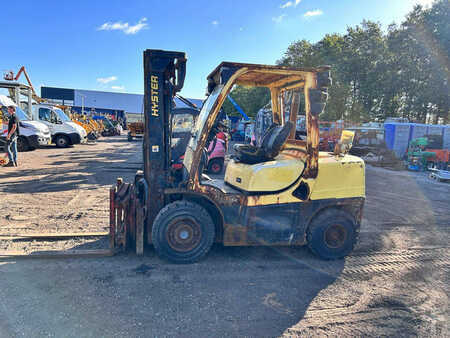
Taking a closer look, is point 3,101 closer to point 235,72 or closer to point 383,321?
point 235,72

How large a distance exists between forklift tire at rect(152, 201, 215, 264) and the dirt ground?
6.8 inches

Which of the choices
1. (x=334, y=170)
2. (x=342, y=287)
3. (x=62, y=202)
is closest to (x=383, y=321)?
(x=342, y=287)

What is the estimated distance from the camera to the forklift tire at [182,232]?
158 inches

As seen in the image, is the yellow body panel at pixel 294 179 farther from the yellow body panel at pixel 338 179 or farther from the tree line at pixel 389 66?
the tree line at pixel 389 66

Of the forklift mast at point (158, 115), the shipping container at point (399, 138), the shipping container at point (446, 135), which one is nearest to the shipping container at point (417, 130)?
the shipping container at point (399, 138)

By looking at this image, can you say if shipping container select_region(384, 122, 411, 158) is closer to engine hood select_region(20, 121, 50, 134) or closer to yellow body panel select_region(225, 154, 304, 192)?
yellow body panel select_region(225, 154, 304, 192)

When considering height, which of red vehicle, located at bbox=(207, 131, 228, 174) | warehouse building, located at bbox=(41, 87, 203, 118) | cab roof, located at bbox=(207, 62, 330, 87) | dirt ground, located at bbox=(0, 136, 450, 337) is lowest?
dirt ground, located at bbox=(0, 136, 450, 337)

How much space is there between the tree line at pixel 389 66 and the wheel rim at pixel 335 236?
29117 mm

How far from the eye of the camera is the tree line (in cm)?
2730

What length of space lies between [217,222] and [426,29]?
106 ft

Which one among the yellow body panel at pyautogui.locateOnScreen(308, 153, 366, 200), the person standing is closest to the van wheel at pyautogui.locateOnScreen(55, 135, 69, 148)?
the person standing

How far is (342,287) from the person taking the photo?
12.6 ft

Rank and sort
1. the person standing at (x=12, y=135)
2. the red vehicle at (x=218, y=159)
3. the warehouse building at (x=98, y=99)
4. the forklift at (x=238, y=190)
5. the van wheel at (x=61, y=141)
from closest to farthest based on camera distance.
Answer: the forklift at (x=238, y=190) → the person standing at (x=12, y=135) → the red vehicle at (x=218, y=159) → the van wheel at (x=61, y=141) → the warehouse building at (x=98, y=99)

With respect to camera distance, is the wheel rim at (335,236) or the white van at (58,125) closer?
the wheel rim at (335,236)
